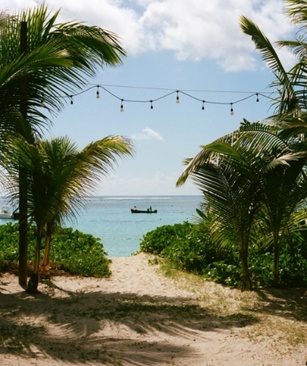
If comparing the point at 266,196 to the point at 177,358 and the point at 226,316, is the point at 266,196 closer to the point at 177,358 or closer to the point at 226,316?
the point at 226,316

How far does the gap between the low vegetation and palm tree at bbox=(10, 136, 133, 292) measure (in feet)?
9.61

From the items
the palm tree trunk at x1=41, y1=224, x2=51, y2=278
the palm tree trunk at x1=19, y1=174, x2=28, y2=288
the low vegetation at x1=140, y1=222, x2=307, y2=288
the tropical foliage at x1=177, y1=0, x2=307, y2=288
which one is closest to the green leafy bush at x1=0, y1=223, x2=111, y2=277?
the palm tree trunk at x1=19, y1=174, x2=28, y2=288

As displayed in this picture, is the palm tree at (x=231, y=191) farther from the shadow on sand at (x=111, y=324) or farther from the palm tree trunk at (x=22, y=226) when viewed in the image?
the palm tree trunk at (x=22, y=226)

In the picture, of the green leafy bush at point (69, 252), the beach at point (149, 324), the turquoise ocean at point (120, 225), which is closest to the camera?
the beach at point (149, 324)

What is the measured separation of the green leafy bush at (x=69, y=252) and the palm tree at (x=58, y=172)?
0.77 m

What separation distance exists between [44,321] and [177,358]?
6.85 feet

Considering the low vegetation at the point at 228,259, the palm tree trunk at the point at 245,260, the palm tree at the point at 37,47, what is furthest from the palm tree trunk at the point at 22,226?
the palm tree trunk at the point at 245,260

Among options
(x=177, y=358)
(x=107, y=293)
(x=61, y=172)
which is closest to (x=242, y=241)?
(x=107, y=293)

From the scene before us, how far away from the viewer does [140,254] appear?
1341 centimetres

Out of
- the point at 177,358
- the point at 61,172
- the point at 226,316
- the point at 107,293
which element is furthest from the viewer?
the point at 107,293

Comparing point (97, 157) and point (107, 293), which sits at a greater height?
point (97, 157)

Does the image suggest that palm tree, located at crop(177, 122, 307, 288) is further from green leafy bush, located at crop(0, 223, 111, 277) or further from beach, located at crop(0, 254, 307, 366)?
green leafy bush, located at crop(0, 223, 111, 277)

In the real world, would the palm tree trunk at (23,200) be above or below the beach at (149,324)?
above

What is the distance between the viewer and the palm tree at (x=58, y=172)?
24.3 feet
